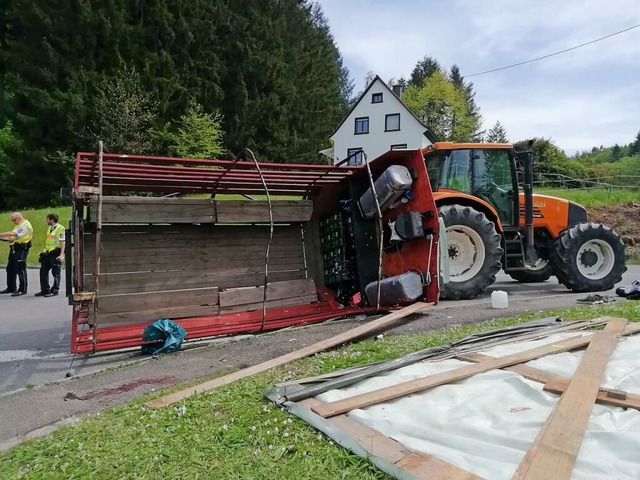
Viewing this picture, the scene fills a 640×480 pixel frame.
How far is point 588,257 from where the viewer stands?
28.0ft

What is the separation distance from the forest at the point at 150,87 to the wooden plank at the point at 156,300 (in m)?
21.5

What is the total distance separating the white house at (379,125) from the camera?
4000 centimetres

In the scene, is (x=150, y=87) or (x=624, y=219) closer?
(x=624, y=219)

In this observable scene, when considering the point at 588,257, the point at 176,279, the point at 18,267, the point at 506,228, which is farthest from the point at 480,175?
the point at 18,267

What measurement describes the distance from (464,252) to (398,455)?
5847 mm

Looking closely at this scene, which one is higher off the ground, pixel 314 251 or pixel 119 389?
pixel 314 251

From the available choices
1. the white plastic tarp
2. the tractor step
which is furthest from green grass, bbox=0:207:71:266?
the white plastic tarp

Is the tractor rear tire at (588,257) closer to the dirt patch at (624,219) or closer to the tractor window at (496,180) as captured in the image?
the tractor window at (496,180)

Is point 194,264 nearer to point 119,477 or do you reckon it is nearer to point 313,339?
point 313,339

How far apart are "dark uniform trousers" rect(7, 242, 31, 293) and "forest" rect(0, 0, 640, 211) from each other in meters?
15.9

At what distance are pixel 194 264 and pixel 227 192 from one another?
1093 millimetres

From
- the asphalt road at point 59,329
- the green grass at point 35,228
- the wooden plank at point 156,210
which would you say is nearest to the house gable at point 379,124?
the green grass at point 35,228

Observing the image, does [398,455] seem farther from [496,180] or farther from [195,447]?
[496,180]

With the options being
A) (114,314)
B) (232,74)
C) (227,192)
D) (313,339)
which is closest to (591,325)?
(313,339)
